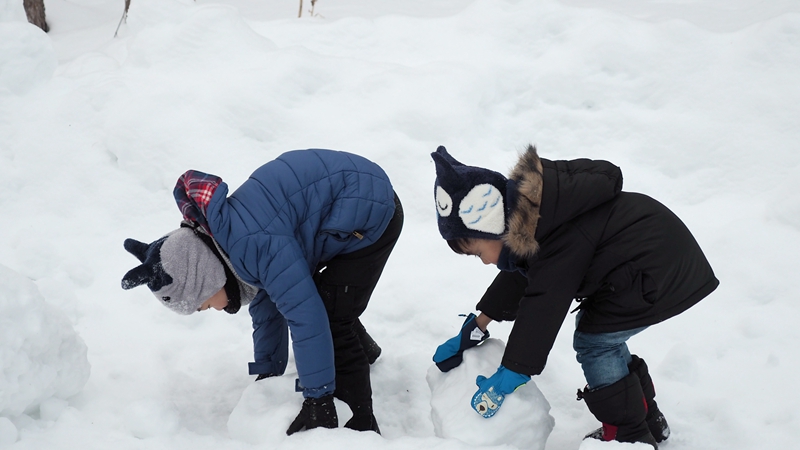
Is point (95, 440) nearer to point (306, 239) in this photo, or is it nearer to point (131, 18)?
point (306, 239)

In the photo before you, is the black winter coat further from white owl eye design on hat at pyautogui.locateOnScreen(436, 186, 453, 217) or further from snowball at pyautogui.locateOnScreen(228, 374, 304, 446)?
snowball at pyautogui.locateOnScreen(228, 374, 304, 446)

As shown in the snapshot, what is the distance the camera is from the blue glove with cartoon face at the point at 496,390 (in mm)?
1717

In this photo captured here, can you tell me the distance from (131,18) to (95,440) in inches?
124

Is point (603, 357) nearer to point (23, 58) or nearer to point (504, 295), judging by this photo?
point (504, 295)

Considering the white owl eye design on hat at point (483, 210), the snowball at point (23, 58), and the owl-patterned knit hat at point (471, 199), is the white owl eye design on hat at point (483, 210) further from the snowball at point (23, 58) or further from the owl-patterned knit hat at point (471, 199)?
the snowball at point (23, 58)

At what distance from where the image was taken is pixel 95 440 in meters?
1.76

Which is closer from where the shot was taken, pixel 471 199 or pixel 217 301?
pixel 471 199

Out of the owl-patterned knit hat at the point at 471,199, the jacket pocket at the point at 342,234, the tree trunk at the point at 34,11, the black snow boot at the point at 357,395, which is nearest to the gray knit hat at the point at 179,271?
the jacket pocket at the point at 342,234

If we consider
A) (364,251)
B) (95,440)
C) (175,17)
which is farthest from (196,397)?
(175,17)

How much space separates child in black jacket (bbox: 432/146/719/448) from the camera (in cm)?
161

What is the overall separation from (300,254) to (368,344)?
77cm

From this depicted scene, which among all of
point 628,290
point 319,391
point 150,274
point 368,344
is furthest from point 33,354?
point 628,290

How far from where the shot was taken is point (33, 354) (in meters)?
1.83

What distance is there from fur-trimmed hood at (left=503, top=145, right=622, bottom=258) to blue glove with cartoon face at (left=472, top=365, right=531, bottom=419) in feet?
1.12
